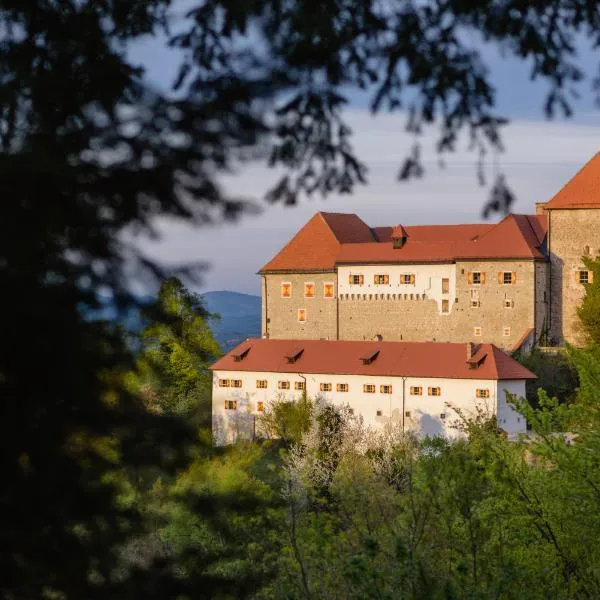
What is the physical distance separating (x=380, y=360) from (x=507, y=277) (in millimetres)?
6735

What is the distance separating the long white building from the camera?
41.5 m

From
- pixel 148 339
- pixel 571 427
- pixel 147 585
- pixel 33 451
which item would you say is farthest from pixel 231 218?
pixel 571 427

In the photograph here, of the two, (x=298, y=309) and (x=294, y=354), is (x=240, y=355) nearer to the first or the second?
(x=294, y=354)

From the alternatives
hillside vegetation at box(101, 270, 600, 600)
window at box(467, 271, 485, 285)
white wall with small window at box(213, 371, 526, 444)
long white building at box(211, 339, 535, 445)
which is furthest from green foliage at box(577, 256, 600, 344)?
hillside vegetation at box(101, 270, 600, 600)

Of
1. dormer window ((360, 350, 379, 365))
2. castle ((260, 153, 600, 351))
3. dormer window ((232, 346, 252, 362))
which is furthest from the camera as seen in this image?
castle ((260, 153, 600, 351))

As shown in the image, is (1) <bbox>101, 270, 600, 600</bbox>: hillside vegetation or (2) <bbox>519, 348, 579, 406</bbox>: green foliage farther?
(2) <bbox>519, 348, 579, 406</bbox>: green foliage

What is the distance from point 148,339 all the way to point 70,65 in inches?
36.8

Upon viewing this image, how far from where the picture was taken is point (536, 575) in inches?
366

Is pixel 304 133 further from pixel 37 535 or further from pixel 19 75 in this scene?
pixel 37 535

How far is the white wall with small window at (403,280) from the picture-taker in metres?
49.0

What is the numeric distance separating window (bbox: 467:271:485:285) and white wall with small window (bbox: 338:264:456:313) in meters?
0.72

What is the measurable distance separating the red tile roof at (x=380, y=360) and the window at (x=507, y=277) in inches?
177

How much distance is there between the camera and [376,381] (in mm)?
43375

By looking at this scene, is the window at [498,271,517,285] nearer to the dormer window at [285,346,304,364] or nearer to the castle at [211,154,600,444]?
the castle at [211,154,600,444]
